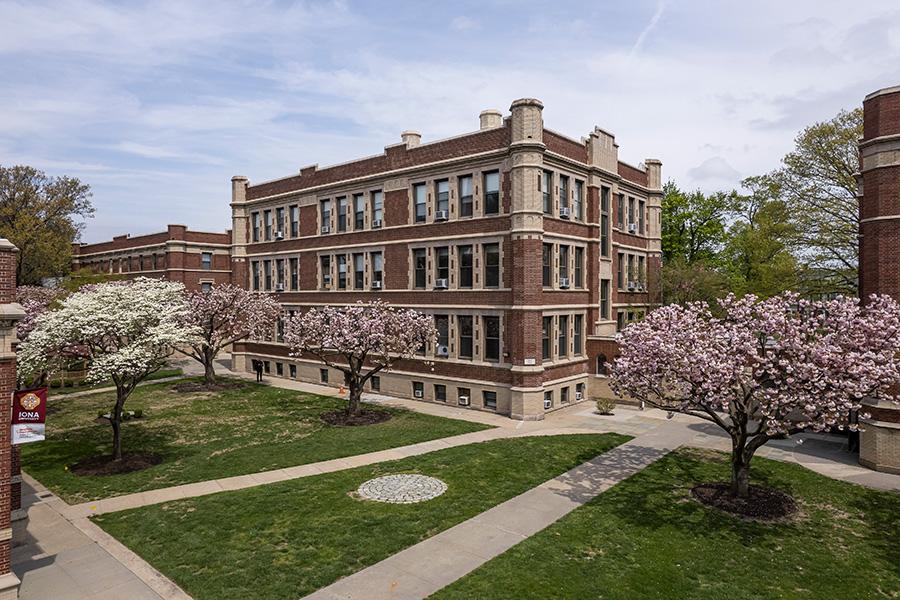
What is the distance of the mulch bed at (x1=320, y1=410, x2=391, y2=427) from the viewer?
78.0ft

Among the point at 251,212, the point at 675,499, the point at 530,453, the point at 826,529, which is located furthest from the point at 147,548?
the point at 251,212

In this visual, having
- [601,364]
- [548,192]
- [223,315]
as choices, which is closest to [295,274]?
[223,315]

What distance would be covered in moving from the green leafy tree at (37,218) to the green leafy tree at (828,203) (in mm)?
59545

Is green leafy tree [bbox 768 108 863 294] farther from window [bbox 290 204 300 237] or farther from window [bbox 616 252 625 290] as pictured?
window [bbox 290 204 300 237]

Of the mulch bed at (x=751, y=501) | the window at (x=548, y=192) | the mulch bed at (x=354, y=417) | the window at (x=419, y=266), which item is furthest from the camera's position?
the window at (x=419, y=266)

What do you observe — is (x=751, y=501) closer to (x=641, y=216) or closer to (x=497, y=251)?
(x=497, y=251)

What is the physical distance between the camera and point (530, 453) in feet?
62.7

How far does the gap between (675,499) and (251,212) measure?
3541 cm

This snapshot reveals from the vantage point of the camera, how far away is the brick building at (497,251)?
82.6ft

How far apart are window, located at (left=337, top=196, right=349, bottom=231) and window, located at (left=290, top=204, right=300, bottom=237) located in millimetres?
4400

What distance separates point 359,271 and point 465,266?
27.3 ft

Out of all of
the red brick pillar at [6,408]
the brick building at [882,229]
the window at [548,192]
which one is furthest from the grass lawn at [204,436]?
the brick building at [882,229]

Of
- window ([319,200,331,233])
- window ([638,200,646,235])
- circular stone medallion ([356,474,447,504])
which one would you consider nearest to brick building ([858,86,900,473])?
circular stone medallion ([356,474,447,504])

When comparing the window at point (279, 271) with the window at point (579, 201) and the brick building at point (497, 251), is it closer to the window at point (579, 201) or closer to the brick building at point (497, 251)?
the brick building at point (497, 251)
